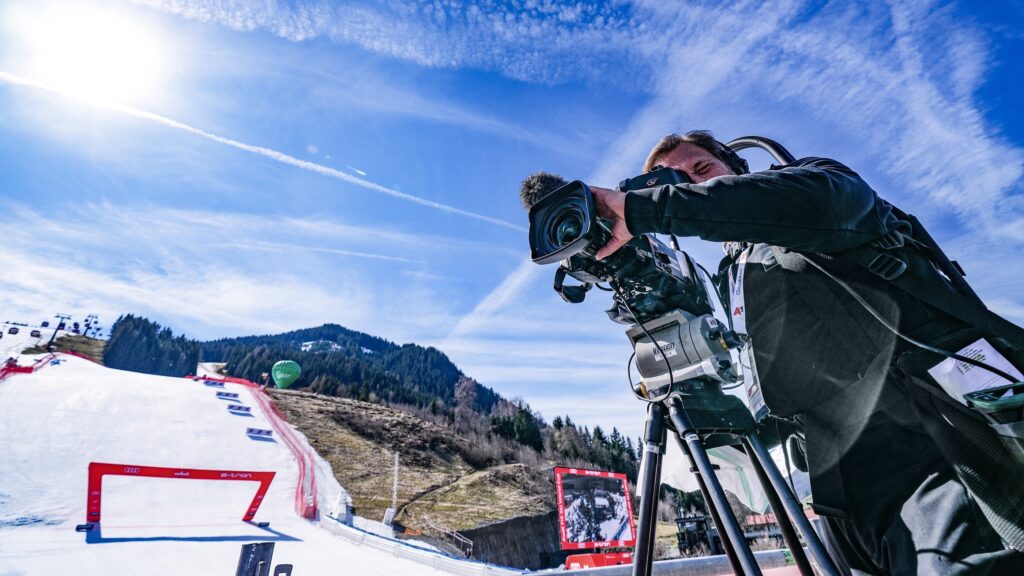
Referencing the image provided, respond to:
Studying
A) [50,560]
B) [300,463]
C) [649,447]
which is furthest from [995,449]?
[300,463]

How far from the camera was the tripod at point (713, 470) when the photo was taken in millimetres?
1412

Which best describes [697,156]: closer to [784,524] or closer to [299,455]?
[784,524]

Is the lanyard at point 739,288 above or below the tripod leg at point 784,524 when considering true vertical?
above

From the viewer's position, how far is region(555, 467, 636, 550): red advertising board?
12.6 m

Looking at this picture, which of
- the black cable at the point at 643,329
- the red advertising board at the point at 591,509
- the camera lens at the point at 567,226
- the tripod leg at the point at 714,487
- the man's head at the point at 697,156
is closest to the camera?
the camera lens at the point at 567,226

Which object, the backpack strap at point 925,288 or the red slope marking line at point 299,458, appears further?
the red slope marking line at point 299,458

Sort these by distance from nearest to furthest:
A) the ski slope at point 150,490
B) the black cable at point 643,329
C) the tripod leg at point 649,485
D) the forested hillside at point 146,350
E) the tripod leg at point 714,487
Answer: the tripod leg at point 714,487 → the tripod leg at point 649,485 → the black cable at point 643,329 → the ski slope at point 150,490 → the forested hillside at point 146,350

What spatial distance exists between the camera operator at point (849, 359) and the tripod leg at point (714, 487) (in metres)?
0.28

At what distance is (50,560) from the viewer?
22.2 feet

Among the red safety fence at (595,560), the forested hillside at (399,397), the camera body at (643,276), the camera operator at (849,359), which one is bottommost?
the red safety fence at (595,560)

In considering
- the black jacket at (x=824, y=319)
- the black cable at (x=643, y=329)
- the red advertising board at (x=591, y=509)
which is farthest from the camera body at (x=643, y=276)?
the red advertising board at (x=591, y=509)

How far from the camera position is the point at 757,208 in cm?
100

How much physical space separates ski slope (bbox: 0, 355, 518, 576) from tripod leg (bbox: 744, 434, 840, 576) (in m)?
6.98

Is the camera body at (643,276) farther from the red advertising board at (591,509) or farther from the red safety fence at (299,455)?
the red safety fence at (299,455)
